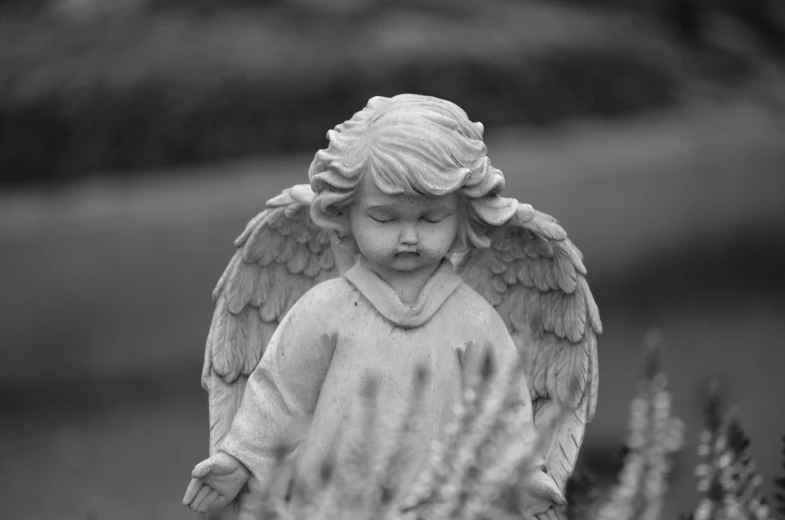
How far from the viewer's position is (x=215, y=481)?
10.8 ft

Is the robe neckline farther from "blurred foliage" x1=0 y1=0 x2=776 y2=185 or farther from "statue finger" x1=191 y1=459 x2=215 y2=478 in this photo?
"blurred foliage" x1=0 y1=0 x2=776 y2=185

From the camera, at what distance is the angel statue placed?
3.18 m

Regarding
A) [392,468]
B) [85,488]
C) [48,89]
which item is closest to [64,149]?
[48,89]

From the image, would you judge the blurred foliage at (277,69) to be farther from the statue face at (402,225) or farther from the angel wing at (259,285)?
the statue face at (402,225)

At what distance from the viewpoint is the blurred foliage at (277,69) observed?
26.2 feet

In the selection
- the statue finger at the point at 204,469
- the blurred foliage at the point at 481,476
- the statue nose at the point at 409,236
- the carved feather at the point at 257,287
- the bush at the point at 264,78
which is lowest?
the statue finger at the point at 204,469

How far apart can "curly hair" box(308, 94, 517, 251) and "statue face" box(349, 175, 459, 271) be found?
0.04 metres

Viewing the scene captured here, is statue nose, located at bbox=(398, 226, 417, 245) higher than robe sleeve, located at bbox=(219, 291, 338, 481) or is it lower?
higher

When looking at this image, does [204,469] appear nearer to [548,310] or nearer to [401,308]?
[401,308]

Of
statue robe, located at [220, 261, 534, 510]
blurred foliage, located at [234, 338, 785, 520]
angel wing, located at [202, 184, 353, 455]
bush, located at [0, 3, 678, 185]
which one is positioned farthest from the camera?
bush, located at [0, 3, 678, 185]

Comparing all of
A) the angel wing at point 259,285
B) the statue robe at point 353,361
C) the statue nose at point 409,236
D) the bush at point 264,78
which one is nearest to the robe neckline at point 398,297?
the statue robe at point 353,361

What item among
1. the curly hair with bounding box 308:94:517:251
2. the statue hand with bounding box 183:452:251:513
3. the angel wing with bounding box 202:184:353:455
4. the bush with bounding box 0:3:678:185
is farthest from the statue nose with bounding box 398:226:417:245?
the bush with bounding box 0:3:678:185

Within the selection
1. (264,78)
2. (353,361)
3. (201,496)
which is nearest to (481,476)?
(353,361)

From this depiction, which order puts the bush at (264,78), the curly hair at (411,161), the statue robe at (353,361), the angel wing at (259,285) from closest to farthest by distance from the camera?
the curly hair at (411,161) < the statue robe at (353,361) < the angel wing at (259,285) < the bush at (264,78)
